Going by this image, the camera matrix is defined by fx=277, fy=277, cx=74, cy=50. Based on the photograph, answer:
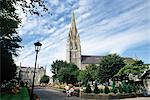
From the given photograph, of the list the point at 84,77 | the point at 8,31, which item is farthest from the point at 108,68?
the point at 8,31

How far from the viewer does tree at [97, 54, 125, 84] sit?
286 feet

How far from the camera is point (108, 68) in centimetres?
8725

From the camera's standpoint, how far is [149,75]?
1540 inches

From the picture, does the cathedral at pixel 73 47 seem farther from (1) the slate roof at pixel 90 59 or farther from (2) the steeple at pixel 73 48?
(1) the slate roof at pixel 90 59

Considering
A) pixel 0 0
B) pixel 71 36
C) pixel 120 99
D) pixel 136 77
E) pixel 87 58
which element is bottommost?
pixel 120 99

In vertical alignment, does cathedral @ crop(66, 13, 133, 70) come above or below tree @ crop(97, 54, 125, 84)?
above

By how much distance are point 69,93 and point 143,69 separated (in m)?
12.6

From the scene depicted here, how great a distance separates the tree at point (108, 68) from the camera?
87.2m

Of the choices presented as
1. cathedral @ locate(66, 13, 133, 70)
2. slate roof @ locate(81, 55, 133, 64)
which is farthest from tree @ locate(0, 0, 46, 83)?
slate roof @ locate(81, 55, 133, 64)

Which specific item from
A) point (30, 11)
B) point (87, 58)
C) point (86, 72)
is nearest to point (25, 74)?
point (87, 58)

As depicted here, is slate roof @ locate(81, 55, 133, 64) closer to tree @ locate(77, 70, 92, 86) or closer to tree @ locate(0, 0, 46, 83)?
tree @ locate(77, 70, 92, 86)

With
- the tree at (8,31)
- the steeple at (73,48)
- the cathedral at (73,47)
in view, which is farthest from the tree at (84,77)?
the steeple at (73,48)

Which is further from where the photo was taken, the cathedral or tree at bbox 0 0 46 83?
the cathedral

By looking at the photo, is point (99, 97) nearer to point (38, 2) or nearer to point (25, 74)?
point (38, 2)
